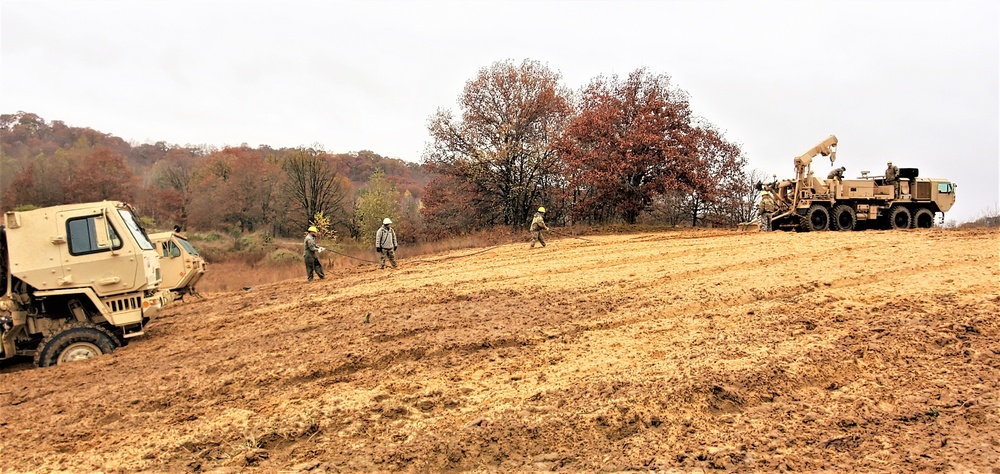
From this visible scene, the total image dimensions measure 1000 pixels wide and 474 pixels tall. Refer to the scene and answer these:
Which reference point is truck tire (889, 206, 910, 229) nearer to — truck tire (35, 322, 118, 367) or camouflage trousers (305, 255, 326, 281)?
camouflage trousers (305, 255, 326, 281)

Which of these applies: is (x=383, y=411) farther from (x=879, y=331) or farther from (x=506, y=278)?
(x=506, y=278)

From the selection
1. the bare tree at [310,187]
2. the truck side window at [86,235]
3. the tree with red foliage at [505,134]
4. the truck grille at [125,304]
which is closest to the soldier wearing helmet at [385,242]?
the truck grille at [125,304]

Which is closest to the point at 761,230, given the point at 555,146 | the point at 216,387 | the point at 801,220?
the point at 801,220

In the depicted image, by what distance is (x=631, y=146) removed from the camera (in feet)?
76.0

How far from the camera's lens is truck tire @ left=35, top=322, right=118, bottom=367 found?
780 centimetres

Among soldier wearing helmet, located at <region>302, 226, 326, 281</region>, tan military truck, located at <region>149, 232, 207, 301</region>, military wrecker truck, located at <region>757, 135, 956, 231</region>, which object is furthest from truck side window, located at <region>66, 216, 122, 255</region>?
military wrecker truck, located at <region>757, 135, 956, 231</region>

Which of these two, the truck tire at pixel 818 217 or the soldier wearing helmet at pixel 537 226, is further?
the soldier wearing helmet at pixel 537 226

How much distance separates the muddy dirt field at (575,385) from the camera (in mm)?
4023

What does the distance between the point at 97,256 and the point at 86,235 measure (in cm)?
37

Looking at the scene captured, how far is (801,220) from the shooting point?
1797 centimetres

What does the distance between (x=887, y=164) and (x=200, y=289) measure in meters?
24.0

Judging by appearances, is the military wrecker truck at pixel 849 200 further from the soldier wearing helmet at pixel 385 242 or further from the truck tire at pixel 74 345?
the truck tire at pixel 74 345

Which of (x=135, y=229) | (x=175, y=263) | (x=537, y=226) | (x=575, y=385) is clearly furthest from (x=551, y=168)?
(x=575, y=385)

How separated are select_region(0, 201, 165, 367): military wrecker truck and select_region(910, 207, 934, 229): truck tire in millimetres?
21861
